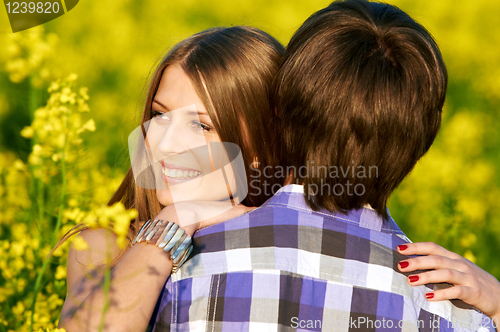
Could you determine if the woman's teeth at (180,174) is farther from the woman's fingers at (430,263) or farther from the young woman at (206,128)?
the woman's fingers at (430,263)

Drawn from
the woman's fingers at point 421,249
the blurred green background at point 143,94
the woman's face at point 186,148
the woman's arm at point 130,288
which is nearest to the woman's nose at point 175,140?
the woman's face at point 186,148

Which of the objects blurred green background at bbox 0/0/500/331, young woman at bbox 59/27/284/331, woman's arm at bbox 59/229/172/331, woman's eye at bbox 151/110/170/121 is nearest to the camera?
woman's arm at bbox 59/229/172/331

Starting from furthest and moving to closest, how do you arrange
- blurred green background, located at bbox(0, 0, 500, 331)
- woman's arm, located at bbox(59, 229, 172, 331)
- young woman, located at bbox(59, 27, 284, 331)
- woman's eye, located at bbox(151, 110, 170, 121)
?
blurred green background, located at bbox(0, 0, 500, 331) < woman's eye, located at bbox(151, 110, 170, 121) < young woman, located at bbox(59, 27, 284, 331) < woman's arm, located at bbox(59, 229, 172, 331)

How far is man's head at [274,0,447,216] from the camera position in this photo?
2.42 feet

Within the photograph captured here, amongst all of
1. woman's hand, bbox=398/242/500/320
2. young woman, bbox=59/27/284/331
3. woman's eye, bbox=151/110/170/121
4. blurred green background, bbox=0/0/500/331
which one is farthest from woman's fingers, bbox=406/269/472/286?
blurred green background, bbox=0/0/500/331

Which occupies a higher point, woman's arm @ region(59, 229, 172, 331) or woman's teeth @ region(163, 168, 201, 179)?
woman's teeth @ region(163, 168, 201, 179)

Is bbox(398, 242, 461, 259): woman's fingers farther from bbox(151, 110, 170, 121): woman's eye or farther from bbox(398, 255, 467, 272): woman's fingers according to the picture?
bbox(151, 110, 170, 121): woman's eye

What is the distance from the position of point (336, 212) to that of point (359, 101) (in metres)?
0.18

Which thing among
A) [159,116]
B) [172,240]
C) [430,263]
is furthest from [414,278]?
[159,116]

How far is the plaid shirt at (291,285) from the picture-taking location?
0.69 m

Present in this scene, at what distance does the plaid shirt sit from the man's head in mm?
86

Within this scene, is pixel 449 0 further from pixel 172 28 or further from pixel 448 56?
pixel 172 28

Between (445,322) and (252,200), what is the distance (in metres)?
0.49

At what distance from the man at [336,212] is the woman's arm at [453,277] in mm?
18
